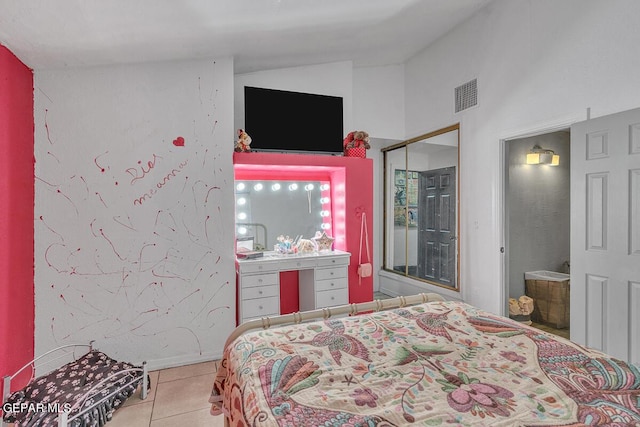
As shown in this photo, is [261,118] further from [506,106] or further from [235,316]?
[506,106]

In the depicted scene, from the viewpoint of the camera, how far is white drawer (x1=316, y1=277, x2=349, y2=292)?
3.33 meters

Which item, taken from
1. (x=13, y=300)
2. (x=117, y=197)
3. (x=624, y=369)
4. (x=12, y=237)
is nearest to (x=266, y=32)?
(x=117, y=197)

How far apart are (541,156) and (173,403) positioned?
430 cm

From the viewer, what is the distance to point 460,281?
12.1ft

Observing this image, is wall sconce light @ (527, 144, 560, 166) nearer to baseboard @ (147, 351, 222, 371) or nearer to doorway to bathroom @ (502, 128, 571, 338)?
doorway to bathroom @ (502, 128, 571, 338)

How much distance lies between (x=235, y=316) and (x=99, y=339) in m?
1.03

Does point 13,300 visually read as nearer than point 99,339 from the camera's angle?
Yes

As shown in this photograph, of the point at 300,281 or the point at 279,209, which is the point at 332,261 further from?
the point at 279,209

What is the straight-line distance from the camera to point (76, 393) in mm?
1912

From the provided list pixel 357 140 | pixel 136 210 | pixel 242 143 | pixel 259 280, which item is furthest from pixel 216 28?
pixel 259 280

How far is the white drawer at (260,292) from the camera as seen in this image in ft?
9.91

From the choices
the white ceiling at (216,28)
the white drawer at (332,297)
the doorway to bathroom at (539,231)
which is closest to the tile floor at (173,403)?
the white drawer at (332,297)

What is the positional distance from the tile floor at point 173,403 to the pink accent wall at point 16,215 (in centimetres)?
78

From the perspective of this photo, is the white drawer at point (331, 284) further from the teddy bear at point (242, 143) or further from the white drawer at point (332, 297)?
the teddy bear at point (242, 143)
